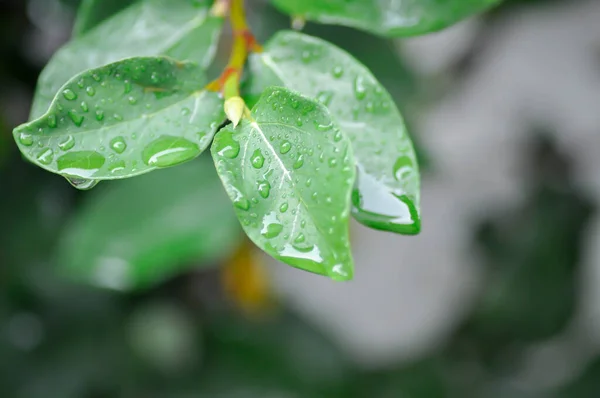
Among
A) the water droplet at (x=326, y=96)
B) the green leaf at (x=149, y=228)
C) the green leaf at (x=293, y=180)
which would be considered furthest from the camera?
the green leaf at (x=149, y=228)

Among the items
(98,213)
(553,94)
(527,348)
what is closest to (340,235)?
(98,213)

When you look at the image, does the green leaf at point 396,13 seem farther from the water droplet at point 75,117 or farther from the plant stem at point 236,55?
the water droplet at point 75,117

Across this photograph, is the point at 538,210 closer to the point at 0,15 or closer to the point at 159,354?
the point at 159,354

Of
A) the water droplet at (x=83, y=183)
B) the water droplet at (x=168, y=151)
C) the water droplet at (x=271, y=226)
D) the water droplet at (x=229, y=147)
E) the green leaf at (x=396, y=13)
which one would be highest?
the green leaf at (x=396, y=13)

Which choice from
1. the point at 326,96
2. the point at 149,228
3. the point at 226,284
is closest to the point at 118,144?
the point at 326,96

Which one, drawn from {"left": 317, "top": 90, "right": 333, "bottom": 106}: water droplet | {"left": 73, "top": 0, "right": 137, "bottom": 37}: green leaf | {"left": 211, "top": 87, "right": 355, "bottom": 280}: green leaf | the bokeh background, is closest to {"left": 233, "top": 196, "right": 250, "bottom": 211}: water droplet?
{"left": 211, "top": 87, "right": 355, "bottom": 280}: green leaf

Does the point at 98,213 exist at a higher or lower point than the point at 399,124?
lower

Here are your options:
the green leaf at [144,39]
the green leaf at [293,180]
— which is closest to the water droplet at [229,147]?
the green leaf at [293,180]
